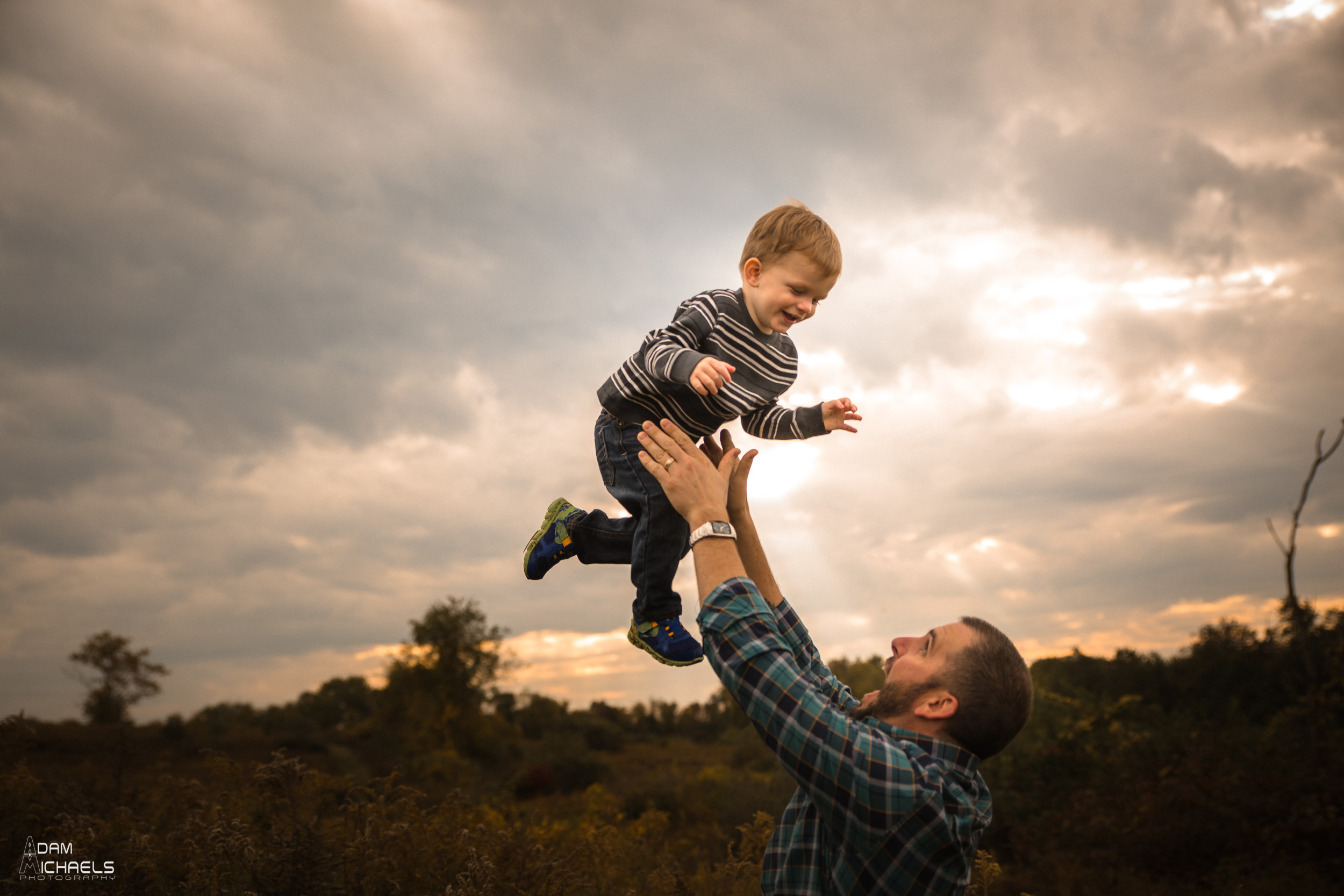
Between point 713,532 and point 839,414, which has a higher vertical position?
point 839,414

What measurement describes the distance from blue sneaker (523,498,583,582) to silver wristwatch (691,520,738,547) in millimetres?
873

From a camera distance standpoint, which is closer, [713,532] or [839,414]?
[713,532]

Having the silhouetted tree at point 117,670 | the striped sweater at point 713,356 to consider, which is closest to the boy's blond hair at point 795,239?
the striped sweater at point 713,356

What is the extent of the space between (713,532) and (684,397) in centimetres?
74

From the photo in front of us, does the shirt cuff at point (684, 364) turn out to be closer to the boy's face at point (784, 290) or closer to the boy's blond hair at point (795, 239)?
the boy's face at point (784, 290)

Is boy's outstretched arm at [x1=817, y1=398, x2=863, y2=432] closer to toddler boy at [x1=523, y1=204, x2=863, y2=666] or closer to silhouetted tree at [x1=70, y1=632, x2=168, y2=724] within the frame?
toddler boy at [x1=523, y1=204, x2=863, y2=666]

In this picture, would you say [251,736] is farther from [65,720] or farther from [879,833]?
[879,833]

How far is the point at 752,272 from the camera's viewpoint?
296cm

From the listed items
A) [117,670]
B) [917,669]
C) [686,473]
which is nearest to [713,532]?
[686,473]

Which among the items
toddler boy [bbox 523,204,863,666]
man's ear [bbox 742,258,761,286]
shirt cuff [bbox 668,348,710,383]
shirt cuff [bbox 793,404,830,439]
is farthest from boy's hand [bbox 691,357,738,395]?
shirt cuff [bbox 793,404,830,439]

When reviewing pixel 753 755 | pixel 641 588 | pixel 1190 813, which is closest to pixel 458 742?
pixel 753 755

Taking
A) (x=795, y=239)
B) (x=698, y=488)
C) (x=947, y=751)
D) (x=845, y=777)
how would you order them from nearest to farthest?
(x=845, y=777) < (x=947, y=751) < (x=698, y=488) < (x=795, y=239)

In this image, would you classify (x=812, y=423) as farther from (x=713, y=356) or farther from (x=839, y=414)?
(x=713, y=356)

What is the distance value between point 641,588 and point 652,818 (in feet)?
30.2
